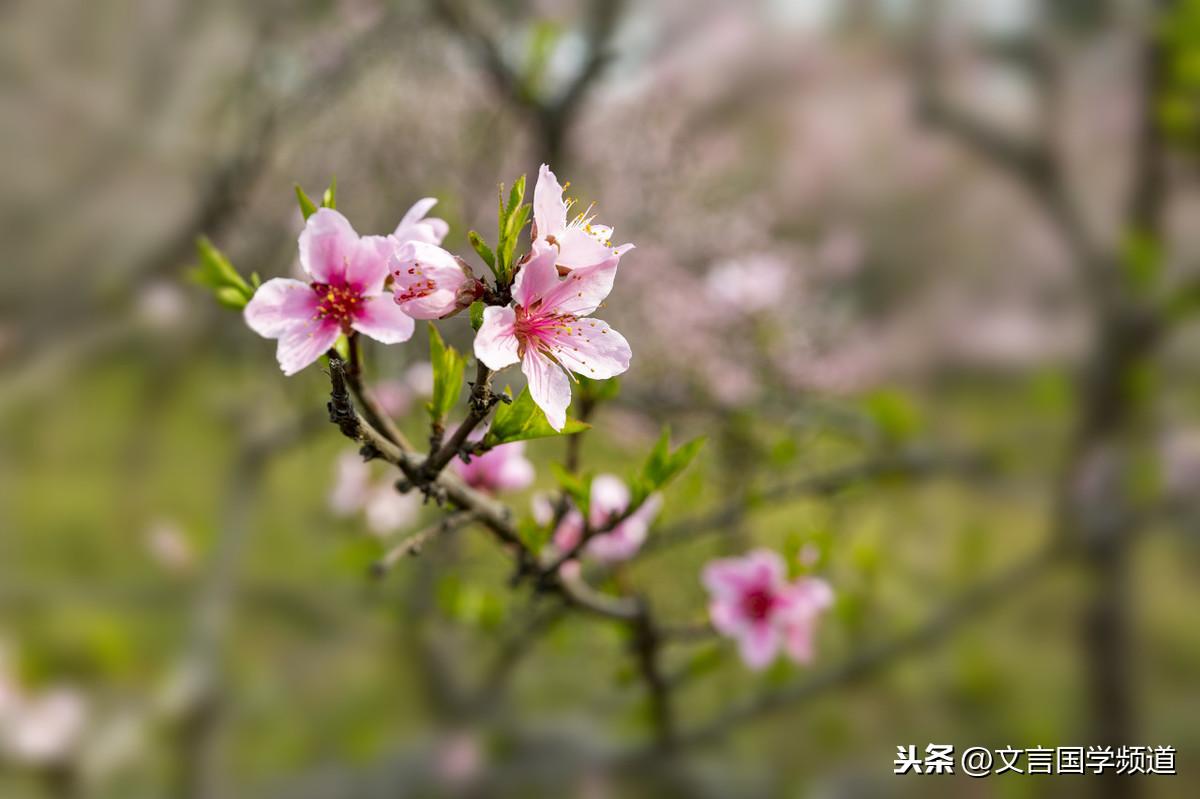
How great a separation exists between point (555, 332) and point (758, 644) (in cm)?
28

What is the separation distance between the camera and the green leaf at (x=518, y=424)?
195mm

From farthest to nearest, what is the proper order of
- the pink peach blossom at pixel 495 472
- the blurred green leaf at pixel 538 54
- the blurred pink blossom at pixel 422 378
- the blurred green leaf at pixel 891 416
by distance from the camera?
1. the blurred green leaf at pixel 891 416
2. the blurred green leaf at pixel 538 54
3. the blurred pink blossom at pixel 422 378
4. the pink peach blossom at pixel 495 472

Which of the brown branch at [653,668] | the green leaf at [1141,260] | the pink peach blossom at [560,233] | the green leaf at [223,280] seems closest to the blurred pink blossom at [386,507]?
the brown branch at [653,668]

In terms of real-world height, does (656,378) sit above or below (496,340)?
above

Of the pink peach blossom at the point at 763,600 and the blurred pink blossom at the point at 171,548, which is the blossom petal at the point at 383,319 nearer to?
the pink peach blossom at the point at 763,600

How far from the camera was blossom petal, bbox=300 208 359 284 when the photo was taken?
0.19 meters

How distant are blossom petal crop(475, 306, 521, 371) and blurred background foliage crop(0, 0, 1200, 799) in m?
0.44

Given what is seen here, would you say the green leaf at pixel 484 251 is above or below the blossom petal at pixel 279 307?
above

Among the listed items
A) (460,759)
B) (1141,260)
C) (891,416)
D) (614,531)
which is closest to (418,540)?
(614,531)

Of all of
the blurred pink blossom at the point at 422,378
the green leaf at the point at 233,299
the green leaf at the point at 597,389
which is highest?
the blurred pink blossom at the point at 422,378

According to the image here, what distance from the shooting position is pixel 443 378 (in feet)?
0.67

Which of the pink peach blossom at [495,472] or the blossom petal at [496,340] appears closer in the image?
the blossom petal at [496,340]

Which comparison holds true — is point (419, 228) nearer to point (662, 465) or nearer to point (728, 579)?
point (662, 465)

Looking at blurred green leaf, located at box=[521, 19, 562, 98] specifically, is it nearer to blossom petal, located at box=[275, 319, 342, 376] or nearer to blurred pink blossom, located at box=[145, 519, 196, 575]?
blossom petal, located at box=[275, 319, 342, 376]
